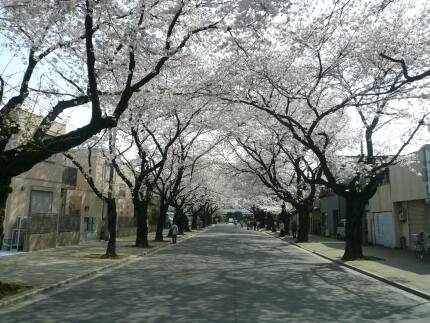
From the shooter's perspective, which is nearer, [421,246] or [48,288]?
[48,288]

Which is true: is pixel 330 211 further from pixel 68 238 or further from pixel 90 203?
pixel 68 238

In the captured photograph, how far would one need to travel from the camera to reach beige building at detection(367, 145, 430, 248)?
24.0 meters

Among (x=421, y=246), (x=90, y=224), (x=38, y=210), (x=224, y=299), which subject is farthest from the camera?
(x=90, y=224)

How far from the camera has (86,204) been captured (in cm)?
3738

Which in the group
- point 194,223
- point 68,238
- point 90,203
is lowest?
point 68,238

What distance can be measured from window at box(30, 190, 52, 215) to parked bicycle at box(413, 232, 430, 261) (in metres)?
19.2

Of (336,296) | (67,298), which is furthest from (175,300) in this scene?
(336,296)

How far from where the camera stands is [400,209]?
2727 centimetres

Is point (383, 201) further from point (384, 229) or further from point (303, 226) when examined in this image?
point (303, 226)

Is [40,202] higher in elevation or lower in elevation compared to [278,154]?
lower

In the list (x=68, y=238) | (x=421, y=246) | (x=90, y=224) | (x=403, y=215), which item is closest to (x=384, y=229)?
(x=403, y=215)

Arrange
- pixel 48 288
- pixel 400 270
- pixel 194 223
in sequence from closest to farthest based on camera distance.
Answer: pixel 48 288 < pixel 400 270 < pixel 194 223

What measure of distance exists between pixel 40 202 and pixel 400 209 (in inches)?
826

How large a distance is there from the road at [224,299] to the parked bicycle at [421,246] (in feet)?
16.1
